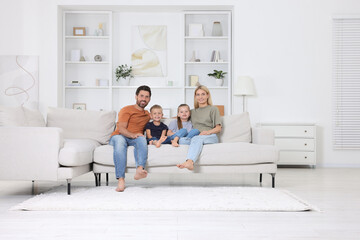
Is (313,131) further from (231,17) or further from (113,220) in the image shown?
(113,220)

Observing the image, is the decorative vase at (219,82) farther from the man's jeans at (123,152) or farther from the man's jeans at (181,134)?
the man's jeans at (123,152)

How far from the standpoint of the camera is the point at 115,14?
23.0 feet

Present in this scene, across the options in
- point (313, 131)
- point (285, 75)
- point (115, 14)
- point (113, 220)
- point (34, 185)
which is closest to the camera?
point (113, 220)

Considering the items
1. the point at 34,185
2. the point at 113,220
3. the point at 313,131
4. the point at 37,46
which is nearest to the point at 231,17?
the point at 313,131

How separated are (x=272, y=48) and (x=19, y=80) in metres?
4.01

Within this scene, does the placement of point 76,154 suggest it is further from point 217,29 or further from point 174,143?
point 217,29

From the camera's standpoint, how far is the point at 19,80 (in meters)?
6.60

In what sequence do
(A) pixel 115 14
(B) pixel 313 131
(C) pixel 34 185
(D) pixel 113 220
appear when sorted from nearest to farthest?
(D) pixel 113 220
(C) pixel 34 185
(B) pixel 313 131
(A) pixel 115 14

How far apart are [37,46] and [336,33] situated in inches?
184

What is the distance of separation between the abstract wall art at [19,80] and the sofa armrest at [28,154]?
3.27m

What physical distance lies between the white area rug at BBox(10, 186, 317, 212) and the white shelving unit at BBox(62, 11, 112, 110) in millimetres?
3307

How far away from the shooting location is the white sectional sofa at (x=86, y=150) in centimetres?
345

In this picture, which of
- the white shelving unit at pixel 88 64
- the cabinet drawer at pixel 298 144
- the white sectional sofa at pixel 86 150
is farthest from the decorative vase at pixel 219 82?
the white sectional sofa at pixel 86 150

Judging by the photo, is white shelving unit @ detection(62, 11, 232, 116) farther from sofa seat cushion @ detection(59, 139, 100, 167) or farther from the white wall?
sofa seat cushion @ detection(59, 139, 100, 167)
